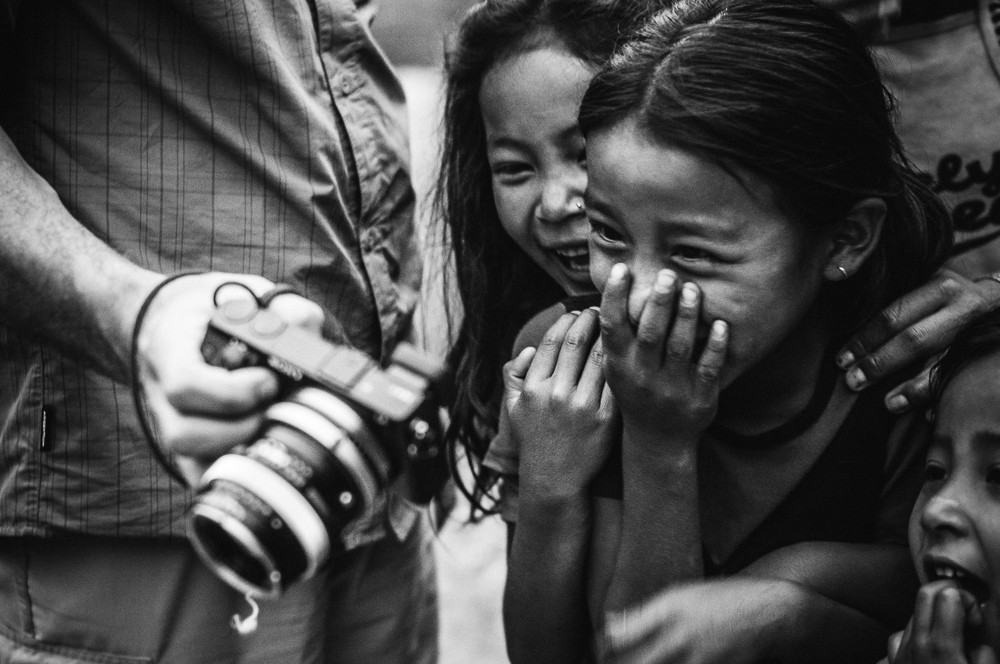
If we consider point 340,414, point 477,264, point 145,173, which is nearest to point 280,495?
point 340,414

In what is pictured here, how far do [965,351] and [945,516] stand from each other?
0.29 meters

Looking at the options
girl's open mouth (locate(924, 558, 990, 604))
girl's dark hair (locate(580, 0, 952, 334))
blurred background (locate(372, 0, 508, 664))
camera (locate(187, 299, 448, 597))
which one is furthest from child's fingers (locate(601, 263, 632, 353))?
blurred background (locate(372, 0, 508, 664))

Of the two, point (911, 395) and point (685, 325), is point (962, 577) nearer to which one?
point (911, 395)

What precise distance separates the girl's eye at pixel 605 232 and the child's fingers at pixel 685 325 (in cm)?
16

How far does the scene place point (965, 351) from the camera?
5.31 ft

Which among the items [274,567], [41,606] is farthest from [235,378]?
[41,606]

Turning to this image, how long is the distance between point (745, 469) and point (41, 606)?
1.25 metres

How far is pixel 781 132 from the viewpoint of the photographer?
161 centimetres

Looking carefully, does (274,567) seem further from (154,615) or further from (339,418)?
(154,615)

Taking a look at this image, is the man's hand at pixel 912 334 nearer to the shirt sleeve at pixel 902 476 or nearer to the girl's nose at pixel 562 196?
the shirt sleeve at pixel 902 476

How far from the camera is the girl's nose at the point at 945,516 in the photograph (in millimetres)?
1459

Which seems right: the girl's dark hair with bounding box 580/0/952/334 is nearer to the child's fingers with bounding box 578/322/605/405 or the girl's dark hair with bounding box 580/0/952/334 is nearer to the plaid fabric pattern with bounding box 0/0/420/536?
the child's fingers with bounding box 578/322/605/405

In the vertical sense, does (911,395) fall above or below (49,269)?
below

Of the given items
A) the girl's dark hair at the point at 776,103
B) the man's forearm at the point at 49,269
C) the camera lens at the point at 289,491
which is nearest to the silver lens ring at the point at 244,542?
the camera lens at the point at 289,491
